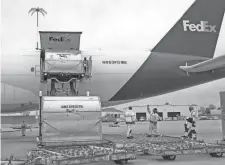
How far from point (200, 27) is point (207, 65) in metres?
3.80

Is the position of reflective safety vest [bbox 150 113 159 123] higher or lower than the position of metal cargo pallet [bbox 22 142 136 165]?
higher

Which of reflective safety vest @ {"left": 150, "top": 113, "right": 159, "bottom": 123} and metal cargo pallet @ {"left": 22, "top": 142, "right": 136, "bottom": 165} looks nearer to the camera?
metal cargo pallet @ {"left": 22, "top": 142, "right": 136, "bottom": 165}

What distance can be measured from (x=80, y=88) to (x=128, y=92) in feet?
9.93

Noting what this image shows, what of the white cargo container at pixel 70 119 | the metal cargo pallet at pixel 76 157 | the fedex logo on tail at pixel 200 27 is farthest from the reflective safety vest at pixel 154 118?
the metal cargo pallet at pixel 76 157

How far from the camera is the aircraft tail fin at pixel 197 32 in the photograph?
17672 mm

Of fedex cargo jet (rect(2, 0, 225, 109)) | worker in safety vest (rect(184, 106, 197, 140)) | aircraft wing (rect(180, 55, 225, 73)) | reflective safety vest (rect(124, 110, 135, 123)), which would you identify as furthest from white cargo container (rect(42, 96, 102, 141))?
aircraft wing (rect(180, 55, 225, 73))

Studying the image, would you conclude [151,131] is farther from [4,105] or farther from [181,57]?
[4,105]

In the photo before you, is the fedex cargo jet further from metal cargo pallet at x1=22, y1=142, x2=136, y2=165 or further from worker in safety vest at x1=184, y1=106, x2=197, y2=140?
metal cargo pallet at x1=22, y1=142, x2=136, y2=165

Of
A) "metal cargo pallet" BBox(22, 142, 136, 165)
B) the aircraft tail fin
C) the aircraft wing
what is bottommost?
"metal cargo pallet" BBox(22, 142, 136, 165)

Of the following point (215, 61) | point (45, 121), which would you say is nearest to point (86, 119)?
point (45, 121)

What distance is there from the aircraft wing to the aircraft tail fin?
1.50 m

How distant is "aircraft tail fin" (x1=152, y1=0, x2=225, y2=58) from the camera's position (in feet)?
58.0

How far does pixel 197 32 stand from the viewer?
18.0 metres

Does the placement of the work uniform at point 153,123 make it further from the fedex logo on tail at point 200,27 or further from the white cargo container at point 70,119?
the white cargo container at point 70,119
